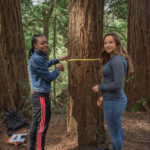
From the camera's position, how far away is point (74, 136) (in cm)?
332

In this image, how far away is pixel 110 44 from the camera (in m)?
2.29

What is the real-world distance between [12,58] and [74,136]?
3.10 metres

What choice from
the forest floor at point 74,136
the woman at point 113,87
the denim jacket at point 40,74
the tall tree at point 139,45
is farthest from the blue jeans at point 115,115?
the tall tree at point 139,45

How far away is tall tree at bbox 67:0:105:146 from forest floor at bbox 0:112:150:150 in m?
0.40

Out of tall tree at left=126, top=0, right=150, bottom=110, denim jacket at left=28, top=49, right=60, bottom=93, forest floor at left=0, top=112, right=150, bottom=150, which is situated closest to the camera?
denim jacket at left=28, top=49, right=60, bottom=93

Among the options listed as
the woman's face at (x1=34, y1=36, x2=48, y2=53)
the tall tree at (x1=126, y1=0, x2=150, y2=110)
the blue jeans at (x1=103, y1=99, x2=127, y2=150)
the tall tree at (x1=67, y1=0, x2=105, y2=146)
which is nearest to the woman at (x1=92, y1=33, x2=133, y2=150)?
the blue jeans at (x1=103, y1=99, x2=127, y2=150)

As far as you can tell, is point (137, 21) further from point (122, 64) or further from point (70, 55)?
point (122, 64)

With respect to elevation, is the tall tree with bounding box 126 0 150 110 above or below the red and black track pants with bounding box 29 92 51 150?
above

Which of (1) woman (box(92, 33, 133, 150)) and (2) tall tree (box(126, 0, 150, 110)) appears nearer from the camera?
(1) woman (box(92, 33, 133, 150))

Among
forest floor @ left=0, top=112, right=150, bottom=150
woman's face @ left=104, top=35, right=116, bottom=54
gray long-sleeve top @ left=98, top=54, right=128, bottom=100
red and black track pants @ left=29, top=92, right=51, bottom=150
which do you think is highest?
woman's face @ left=104, top=35, right=116, bottom=54

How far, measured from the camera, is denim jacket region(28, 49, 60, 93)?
8.89 feet

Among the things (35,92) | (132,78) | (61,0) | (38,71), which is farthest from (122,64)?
(61,0)

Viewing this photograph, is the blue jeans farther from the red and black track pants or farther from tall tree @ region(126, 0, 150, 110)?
tall tree @ region(126, 0, 150, 110)

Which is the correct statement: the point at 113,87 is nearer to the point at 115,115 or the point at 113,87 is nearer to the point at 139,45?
the point at 115,115
